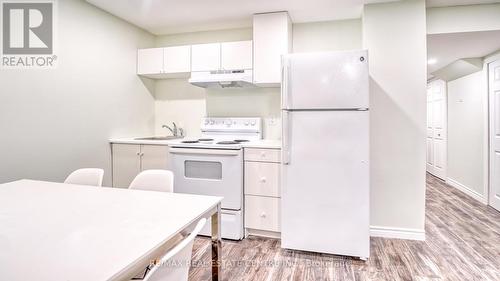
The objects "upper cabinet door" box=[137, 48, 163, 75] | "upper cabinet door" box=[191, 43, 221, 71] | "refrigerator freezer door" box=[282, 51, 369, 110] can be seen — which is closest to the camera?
"refrigerator freezer door" box=[282, 51, 369, 110]

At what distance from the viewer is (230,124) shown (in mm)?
3318

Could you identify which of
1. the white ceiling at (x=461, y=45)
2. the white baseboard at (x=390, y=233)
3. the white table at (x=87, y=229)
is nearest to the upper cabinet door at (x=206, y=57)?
the white baseboard at (x=390, y=233)

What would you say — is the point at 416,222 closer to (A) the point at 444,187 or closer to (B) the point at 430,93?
(A) the point at 444,187

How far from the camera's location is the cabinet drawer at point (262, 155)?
2.56 metres

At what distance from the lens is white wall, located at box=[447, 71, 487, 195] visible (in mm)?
3867

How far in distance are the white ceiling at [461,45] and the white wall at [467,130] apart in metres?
0.52

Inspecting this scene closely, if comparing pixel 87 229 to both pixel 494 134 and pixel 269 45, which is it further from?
pixel 494 134

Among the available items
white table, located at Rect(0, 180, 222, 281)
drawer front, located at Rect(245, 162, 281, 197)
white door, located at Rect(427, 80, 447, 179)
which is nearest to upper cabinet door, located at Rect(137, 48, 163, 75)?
drawer front, located at Rect(245, 162, 281, 197)

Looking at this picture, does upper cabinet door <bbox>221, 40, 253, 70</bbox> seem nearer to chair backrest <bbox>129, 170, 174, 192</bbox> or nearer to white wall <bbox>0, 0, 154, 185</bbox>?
white wall <bbox>0, 0, 154, 185</bbox>

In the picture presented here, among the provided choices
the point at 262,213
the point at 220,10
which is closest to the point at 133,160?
the point at 262,213

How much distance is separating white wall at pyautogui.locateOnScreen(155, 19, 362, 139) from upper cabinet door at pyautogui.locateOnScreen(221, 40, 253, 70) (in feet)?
1.18

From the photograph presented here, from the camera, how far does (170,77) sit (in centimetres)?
361

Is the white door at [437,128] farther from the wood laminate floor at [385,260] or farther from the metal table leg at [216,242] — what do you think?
the metal table leg at [216,242]

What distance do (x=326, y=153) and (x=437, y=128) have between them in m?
4.48
